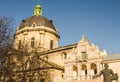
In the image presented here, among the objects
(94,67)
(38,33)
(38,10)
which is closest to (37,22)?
(38,33)

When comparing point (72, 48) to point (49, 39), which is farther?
point (49, 39)

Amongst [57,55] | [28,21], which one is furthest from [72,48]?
[28,21]

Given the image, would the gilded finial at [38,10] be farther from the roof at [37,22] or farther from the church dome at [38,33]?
the church dome at [38,33]

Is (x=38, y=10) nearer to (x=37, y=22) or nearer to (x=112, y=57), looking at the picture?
(x=37, y=22)

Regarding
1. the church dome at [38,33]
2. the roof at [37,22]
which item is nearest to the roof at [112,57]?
the church dome at [38,33]

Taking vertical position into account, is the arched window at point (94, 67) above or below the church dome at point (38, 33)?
below

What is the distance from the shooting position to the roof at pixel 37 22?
6553cm

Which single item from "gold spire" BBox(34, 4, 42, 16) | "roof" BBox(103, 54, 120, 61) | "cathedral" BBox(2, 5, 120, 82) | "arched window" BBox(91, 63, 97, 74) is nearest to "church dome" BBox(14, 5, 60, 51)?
"cathedral" BBox(2, 5, 120, 82)

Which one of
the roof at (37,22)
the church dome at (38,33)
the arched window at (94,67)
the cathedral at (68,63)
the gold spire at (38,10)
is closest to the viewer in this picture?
the cathedral at (68,63)

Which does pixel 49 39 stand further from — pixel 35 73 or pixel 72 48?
pixel 35 73

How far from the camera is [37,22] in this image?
65.6 meters

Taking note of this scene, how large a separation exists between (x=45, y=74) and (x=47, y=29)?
826 inches

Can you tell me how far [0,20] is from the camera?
31.6m

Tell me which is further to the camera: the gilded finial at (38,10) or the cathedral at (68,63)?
the gilded finial at (38,10)
